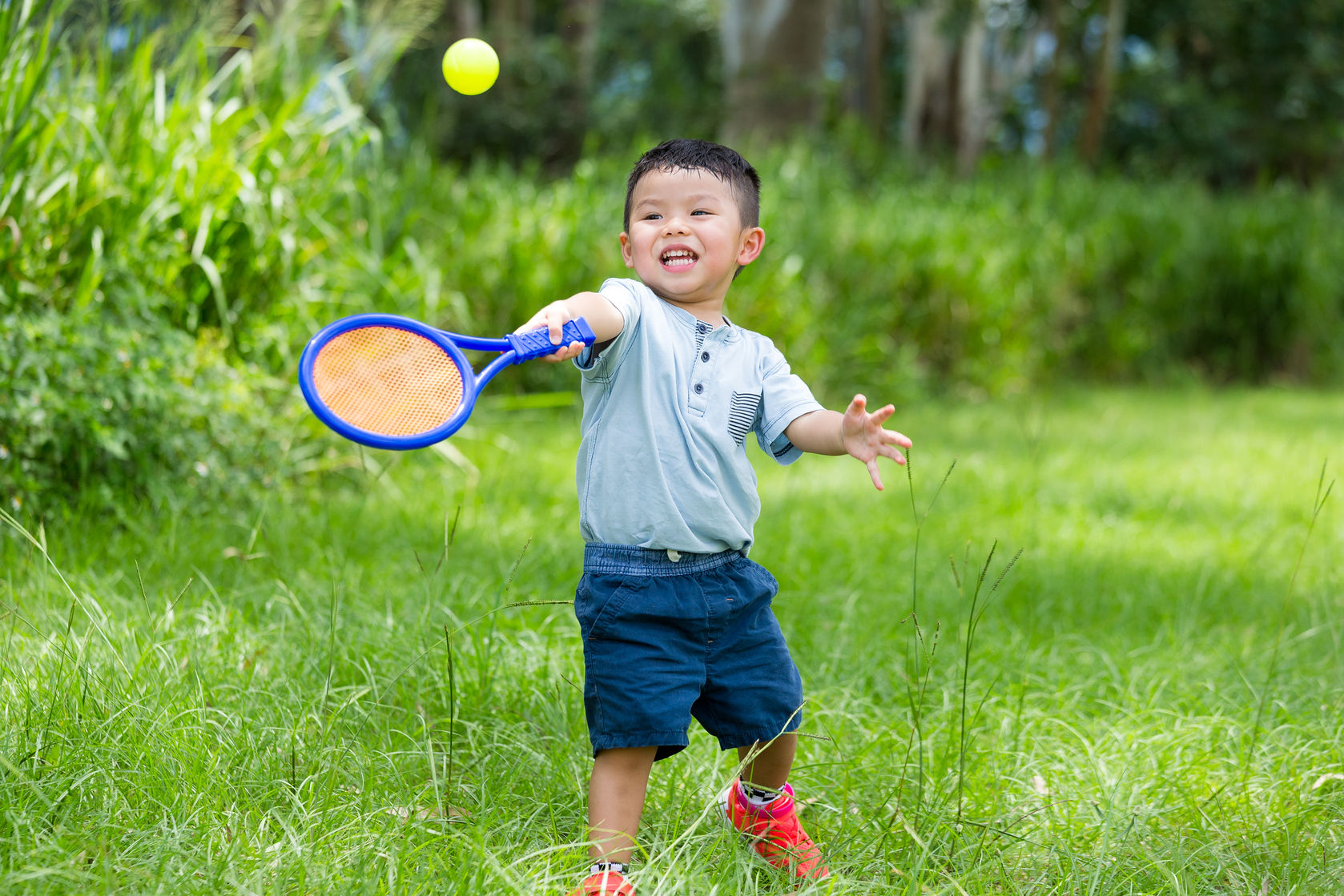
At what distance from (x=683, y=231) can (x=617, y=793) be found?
2.92ft

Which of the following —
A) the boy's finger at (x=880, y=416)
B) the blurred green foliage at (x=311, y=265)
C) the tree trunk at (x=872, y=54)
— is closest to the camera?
the boy's finger at (x=880, y=416)

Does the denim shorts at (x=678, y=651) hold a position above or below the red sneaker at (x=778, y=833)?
above

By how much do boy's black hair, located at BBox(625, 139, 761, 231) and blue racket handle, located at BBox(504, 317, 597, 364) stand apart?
0.29m

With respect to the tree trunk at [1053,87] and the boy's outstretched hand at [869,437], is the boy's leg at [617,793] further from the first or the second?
the tree trunk at [1053,87]

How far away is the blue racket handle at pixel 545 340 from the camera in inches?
68.1

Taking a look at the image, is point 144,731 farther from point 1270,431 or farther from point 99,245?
point 1270,431

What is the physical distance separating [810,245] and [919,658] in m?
4.77

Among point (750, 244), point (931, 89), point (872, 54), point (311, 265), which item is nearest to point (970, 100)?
point (931, 89)

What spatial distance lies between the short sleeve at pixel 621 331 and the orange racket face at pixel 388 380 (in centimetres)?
23

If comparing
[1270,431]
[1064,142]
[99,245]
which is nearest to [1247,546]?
[1270,431]

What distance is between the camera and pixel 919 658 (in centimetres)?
273

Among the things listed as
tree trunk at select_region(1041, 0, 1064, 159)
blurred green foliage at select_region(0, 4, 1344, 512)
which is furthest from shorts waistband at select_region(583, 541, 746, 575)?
tree trunk at select_region(1041, 0, 1064, 159)

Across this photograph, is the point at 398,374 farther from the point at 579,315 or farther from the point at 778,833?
the point at 778,833

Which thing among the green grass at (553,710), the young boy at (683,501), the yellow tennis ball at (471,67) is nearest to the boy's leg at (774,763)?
the young boy at (683,501)
